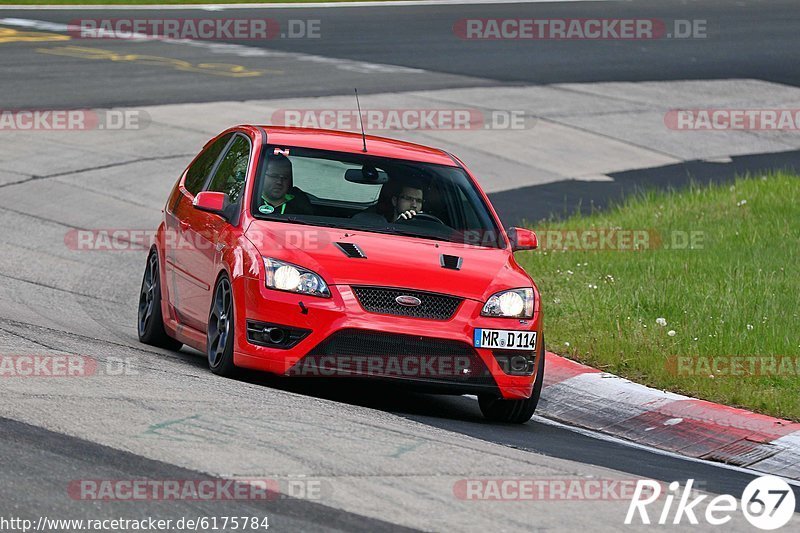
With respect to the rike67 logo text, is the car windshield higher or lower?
higher

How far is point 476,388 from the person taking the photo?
8617 millimetres

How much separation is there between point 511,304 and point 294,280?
50.4 inches

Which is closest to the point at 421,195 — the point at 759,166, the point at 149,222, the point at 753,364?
the point at 753,364

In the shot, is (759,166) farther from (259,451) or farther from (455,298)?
(259,451)

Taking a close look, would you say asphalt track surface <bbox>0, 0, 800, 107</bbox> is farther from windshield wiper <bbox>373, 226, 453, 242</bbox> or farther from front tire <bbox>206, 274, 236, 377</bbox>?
windshield wiper <bbox>373, 226, 453, 242</bbox>

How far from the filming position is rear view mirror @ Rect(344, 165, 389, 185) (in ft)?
31.7

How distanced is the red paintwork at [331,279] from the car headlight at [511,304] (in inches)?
1.5

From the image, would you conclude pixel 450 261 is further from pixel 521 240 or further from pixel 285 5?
pixel 285 5

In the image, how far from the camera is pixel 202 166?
425 inches

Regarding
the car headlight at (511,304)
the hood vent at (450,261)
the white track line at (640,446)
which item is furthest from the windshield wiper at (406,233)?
the white track line at (640,446)

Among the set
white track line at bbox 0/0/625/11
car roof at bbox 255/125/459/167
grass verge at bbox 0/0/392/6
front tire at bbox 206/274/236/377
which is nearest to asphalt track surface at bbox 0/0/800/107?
white track line at bbox 0/0/625/11

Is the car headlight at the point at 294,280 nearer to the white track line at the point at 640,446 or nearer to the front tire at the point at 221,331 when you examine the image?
the front tire at the point at 221,331

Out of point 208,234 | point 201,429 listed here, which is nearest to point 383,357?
point 201,429

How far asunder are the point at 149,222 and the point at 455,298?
835cm
